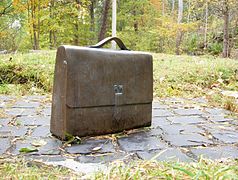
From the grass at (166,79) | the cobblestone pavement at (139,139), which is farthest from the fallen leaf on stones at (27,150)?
the grass at (166,79)

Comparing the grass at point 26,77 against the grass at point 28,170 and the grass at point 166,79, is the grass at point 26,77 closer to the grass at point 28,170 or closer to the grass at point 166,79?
the grass at point 166,79

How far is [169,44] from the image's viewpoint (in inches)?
635

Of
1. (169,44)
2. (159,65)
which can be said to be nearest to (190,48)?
(169,44)

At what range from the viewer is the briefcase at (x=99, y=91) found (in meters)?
1.71

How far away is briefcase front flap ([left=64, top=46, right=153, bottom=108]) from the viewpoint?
5.59 feet

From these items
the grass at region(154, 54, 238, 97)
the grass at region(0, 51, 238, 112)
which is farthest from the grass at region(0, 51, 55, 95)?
the grass at region(154, 54, 238, 97)

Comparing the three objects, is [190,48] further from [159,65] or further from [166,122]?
[166,122]

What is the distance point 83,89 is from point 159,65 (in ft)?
11.1

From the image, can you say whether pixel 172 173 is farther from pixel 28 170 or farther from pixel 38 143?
pixel 38 143

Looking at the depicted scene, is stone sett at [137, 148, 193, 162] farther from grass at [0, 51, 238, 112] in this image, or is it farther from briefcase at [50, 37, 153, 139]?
grass at [0, 51, 238, 112]

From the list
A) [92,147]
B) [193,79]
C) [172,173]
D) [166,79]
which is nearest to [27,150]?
[92,147]

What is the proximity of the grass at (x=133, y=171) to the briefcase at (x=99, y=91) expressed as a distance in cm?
44

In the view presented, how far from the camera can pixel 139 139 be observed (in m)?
1.82

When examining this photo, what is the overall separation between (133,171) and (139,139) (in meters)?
0.76
